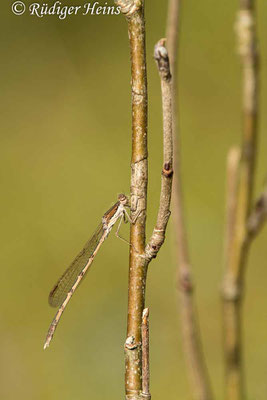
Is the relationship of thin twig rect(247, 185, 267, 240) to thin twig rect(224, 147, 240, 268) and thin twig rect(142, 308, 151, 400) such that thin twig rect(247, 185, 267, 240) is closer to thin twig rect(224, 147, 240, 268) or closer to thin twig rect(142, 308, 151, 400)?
thin twig rect(224, 147, 240, 268)

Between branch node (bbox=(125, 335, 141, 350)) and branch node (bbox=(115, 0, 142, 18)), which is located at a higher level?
branch node (bbox=(115, 0, 142, 18))

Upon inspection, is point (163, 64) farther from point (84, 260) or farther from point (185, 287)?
point (84, 260)

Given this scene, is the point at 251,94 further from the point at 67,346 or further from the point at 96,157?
the point at 96,157

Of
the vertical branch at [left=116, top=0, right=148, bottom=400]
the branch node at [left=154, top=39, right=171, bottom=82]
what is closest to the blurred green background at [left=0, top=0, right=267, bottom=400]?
the vertical branch at [left=116, top=0, right=148, bottom=400]

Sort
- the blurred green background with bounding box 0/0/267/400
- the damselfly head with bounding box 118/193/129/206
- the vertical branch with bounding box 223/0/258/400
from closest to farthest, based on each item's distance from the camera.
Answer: the vertical branch with bounding box 223/0/258/400
the damselfly head with bounding box 118/193/129/206
the blurred green background with bounding box 0/0/267/400

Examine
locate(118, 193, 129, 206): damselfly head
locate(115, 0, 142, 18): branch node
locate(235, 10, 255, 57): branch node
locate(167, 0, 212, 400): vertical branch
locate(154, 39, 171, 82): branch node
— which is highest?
locate(115, 0, 142, 18): branch node

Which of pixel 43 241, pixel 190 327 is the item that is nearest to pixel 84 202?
pixel 43 241

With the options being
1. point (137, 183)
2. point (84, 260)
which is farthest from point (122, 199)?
point (137, 183)
